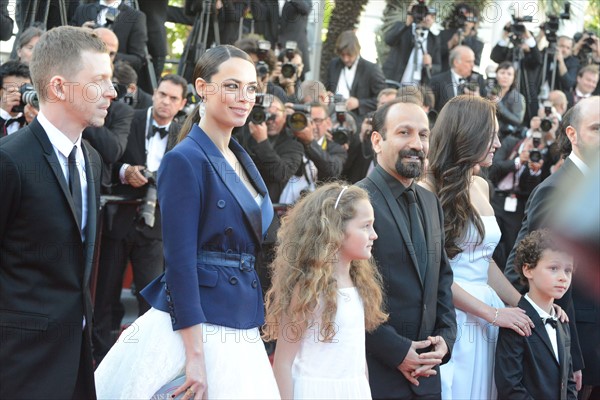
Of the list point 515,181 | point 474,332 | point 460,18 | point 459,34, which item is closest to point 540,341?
point 474,332

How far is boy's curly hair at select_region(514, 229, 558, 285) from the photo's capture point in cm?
414

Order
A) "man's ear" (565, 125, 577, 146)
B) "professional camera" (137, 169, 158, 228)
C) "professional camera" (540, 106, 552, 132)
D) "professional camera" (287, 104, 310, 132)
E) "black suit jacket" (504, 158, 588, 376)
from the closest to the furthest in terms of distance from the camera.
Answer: "black suit jacket" (504, 158, 588, 376), "man's ear" (565, 125, 577, 146), "professional camera" (137, 169, 158, 228), "professional camera" (287, 104, 310, 132), "professional camera" (540, 106, 552, 132)

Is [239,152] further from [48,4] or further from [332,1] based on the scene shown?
[332,1]

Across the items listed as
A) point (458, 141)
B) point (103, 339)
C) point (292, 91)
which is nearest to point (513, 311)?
point (458, 141)

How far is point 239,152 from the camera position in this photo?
3.15 meters

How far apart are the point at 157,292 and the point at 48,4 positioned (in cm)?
479

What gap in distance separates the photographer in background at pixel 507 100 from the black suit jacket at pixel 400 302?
4661 mm

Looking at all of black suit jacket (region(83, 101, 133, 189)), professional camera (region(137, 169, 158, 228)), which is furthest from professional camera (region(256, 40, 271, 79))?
professional camera (region(137, 169, 158, 228))

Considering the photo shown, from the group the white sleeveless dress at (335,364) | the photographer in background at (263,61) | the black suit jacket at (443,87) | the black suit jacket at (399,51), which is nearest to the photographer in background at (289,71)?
the photographer in background at (263,61)

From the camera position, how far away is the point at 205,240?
288cm

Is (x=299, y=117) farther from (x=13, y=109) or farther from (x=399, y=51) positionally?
(x=399, y=51)

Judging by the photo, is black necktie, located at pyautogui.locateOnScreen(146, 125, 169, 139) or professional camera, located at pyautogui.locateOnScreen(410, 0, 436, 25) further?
professional camera, located at pyautogui.locateOnScreen(410, 0, 436, 25)

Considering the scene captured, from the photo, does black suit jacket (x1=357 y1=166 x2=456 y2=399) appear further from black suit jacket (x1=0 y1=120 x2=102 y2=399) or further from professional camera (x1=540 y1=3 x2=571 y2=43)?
professional camera (x1=540 y1=3 x2=571 y2=43)

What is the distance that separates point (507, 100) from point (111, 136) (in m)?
4.30
